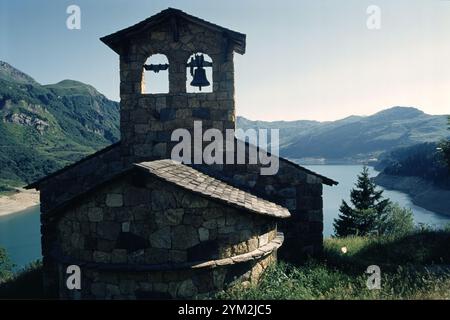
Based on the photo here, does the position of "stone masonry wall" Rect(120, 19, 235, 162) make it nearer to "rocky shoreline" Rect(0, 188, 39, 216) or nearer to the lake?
the lake

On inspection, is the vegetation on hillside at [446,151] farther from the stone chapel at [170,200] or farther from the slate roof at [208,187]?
the slate roof at [208,187]

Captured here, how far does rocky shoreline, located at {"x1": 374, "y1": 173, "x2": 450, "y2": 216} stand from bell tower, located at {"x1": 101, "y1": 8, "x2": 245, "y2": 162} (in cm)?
5597

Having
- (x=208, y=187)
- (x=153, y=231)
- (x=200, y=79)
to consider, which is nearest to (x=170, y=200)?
(x=153, y=231)

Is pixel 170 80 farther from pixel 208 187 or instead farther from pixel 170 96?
pixel 208 187

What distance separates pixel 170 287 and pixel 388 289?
157 inches

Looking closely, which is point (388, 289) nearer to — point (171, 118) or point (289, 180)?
point (289, 180)

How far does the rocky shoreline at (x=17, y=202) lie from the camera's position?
70.7 meters

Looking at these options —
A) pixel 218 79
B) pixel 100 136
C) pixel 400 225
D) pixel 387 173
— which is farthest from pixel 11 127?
pixel 218 79

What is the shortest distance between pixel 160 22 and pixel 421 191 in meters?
72.2

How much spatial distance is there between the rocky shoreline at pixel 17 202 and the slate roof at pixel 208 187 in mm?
71731

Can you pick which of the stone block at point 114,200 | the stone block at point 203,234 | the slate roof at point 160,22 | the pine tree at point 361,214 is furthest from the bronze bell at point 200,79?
the pine tree at point 361,214

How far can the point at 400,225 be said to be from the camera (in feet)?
109

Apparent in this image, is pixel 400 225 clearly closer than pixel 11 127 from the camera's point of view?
Yes

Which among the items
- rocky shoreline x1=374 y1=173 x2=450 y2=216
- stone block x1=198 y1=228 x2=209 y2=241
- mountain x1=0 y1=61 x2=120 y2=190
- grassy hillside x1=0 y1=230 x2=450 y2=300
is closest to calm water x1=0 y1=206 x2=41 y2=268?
mountain x1=0 y1=61 x2=120 y2=190
